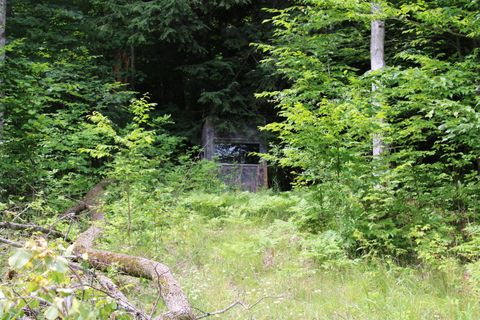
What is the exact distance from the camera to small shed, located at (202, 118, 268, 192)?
12.9 meters

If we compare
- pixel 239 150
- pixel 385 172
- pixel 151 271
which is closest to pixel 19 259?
pixel 151 271

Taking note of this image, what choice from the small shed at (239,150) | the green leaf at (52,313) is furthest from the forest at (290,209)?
the small shed at (239,150)

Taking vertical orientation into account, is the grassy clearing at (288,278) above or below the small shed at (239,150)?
below

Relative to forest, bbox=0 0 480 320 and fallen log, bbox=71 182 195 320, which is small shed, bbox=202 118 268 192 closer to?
forest, bbox=0 0 480 320

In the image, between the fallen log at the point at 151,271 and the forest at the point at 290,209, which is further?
the forest at the point at 290,209

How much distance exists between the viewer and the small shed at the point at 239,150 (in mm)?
12883

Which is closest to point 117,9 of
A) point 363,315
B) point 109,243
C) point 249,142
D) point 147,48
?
point 147,48

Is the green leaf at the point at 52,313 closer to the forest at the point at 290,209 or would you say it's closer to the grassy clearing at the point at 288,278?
the forest at the point at 290,209

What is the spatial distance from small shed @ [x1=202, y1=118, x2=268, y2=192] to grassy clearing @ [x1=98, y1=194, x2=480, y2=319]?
20.0 ft

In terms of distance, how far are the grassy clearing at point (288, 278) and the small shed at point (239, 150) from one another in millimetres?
6085

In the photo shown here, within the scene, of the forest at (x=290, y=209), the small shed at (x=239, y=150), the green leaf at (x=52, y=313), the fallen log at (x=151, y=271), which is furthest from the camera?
the small shed at (x=239, y=150)

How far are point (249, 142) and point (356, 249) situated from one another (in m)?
8.37

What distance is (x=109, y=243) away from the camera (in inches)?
218

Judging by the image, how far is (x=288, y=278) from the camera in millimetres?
4680
